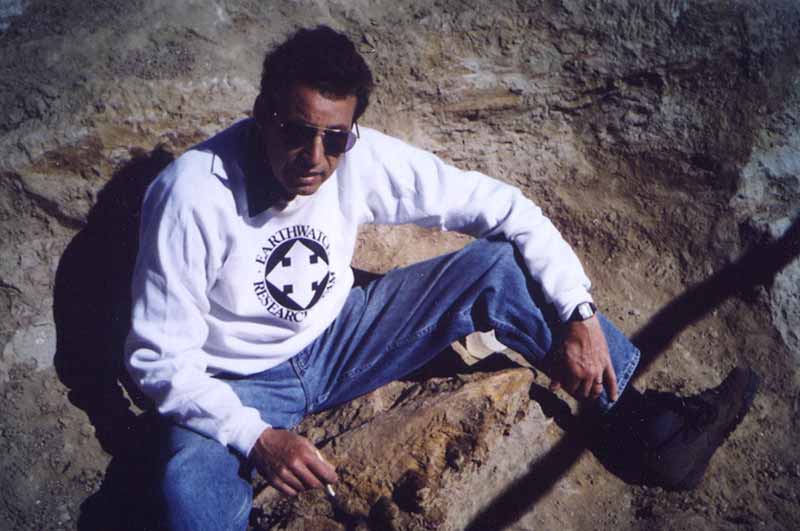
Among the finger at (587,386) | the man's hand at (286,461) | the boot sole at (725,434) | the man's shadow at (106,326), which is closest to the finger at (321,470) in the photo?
the man's hand at (286,461)

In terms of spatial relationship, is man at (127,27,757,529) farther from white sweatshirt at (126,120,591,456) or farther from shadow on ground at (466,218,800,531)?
shadow on ground at (466,218,800,531)

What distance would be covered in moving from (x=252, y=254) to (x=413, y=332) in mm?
690

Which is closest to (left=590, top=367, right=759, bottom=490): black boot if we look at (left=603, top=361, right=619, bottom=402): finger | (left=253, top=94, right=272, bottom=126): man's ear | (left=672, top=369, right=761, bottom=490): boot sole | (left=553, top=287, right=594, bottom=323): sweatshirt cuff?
(left=672, top=369, right=761, bottom=490): boot sole

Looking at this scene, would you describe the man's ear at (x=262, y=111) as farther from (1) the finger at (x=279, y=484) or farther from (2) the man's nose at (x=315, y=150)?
(1) the finger at (x=279, y=484)

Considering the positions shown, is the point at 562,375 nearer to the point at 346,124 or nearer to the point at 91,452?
the point at 346,124

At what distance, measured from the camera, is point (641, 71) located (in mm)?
3152

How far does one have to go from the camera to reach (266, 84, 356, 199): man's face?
1.75m

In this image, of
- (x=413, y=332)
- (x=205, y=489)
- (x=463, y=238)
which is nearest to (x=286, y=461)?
(x=205, y=489)

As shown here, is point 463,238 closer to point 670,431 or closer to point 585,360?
point 585,360

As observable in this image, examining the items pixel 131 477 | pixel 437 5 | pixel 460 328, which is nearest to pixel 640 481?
pixel 460 328

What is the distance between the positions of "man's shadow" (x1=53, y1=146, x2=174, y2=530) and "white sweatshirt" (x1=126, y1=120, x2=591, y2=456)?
0.62 meters

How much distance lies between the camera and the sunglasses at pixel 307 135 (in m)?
1.76

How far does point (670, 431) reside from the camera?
2262mm

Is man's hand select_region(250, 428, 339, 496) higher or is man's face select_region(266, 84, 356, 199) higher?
man's face select_region(266, 84, 356, 199)
